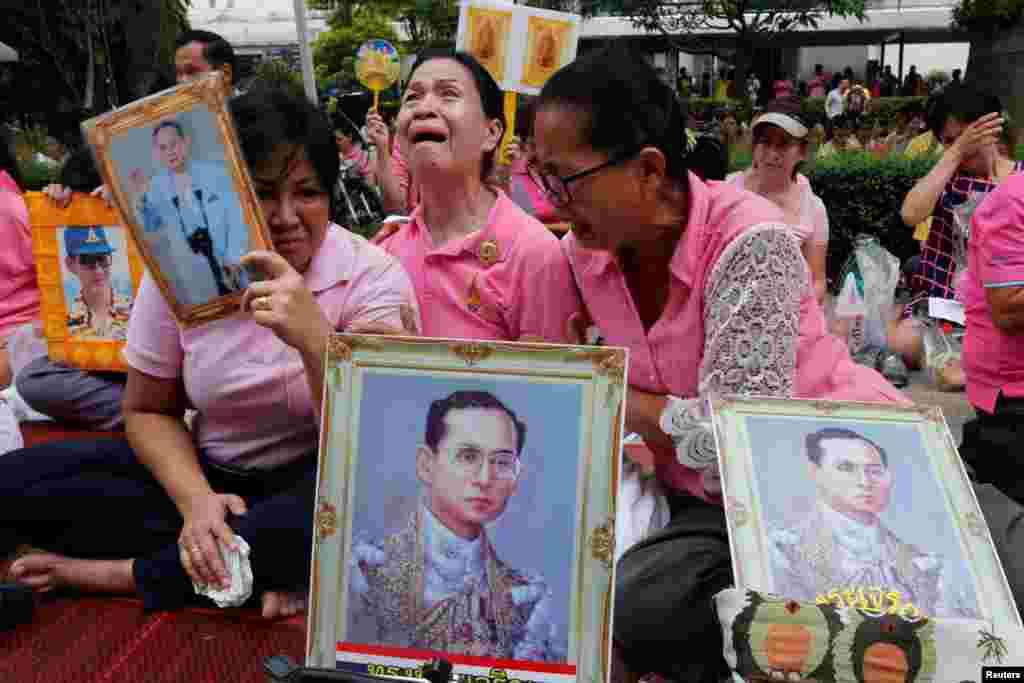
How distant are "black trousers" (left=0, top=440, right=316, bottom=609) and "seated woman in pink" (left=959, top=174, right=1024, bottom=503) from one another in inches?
72.2

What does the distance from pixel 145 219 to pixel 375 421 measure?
22.2 inches

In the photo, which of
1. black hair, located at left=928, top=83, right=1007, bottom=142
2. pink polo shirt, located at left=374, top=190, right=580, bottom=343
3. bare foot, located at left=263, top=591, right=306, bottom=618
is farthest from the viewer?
black hair, located at left=928, top=83, right=1007, bottom=142

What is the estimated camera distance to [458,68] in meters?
2.63

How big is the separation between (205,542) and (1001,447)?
2.08m

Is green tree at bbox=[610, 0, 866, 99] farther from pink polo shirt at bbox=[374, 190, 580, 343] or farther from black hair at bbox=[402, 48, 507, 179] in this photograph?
pink polo shirt at bbox=[374, 190, 580, 343]

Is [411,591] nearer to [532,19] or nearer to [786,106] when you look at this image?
[532,19]

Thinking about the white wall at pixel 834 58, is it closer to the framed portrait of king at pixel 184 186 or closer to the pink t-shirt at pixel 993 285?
the pink t-shirt at pixel 993 285

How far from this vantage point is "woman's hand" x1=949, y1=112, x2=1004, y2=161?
14.1ft

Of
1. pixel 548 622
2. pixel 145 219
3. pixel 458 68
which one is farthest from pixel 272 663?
pixel 458 68

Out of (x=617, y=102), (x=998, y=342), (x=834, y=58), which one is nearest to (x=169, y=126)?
(x=617, y=102)

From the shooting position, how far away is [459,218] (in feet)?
9.02

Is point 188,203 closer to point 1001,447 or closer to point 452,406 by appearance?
point 452,406

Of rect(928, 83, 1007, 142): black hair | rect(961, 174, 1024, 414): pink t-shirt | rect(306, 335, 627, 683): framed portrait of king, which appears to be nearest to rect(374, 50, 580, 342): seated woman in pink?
rect(306, 335, 627, 683): framed portrait of king

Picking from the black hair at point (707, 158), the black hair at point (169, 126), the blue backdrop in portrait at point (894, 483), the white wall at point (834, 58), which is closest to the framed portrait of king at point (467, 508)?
the blue backdrop in portrait at point (894, 483)
